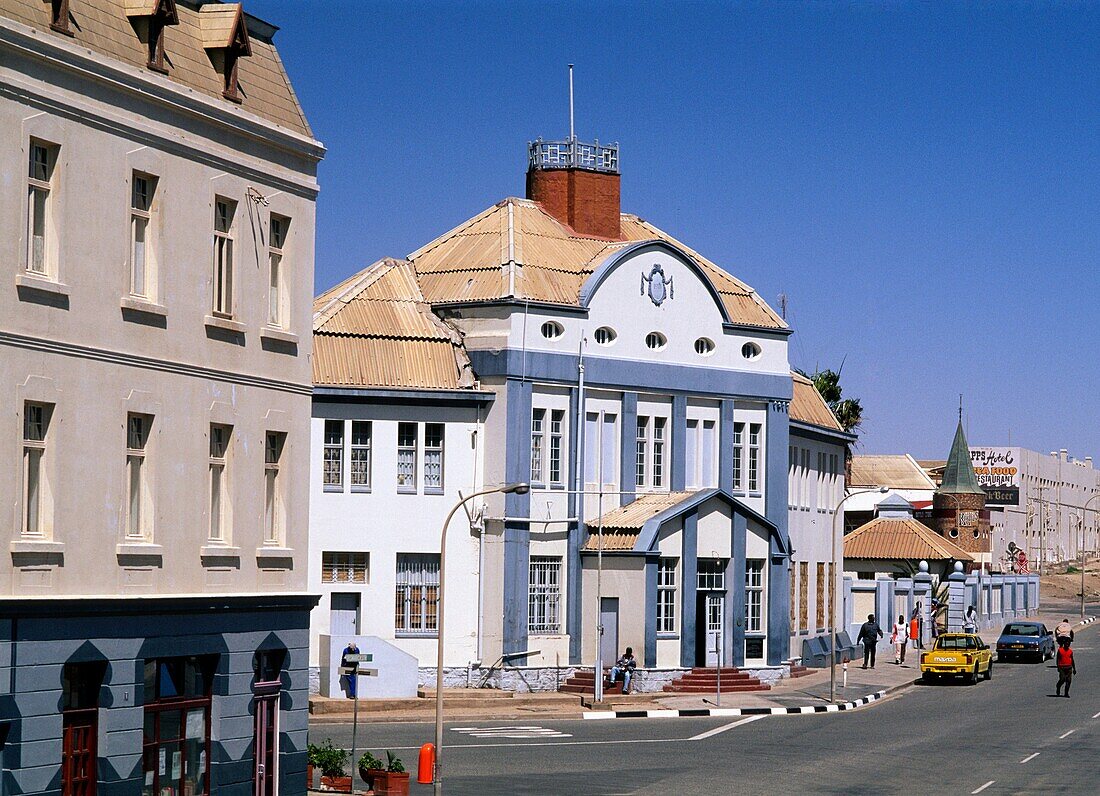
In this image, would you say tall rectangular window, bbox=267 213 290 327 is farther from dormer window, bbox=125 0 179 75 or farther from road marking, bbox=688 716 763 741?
road marking, bbox=688 716 763 741

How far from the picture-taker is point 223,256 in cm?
2642

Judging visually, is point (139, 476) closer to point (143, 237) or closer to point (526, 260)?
point (143, 237)

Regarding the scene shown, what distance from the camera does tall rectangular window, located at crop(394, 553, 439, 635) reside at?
159 ft

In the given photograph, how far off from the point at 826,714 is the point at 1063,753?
1032cm

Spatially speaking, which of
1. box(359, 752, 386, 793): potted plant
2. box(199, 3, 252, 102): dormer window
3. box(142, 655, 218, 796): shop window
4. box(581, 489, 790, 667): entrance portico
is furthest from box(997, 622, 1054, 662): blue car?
box(199, 3, 252, 102): dormer window

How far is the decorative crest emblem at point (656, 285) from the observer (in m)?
53.1

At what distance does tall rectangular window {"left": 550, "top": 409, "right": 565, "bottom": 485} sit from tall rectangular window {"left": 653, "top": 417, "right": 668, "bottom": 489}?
3645mm

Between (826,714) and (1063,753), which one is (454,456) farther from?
(1063,753)

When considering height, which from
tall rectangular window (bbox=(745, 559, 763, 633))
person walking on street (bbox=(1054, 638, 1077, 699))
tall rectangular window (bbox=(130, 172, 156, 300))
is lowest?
person walking on street (bbox=(1054, 638, 1077, 699))

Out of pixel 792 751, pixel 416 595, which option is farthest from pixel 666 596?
pixel 792 751

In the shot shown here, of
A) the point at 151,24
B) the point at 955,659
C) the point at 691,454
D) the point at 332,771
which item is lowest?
the point at 332,771

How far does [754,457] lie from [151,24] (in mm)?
35017

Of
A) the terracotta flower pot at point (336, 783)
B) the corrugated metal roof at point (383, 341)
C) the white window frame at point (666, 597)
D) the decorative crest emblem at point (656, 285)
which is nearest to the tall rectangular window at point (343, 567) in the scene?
the corrugated metal roof at point (383, 341)

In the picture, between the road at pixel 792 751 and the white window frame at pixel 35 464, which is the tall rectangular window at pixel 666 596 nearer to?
the road at pixel 792 751
